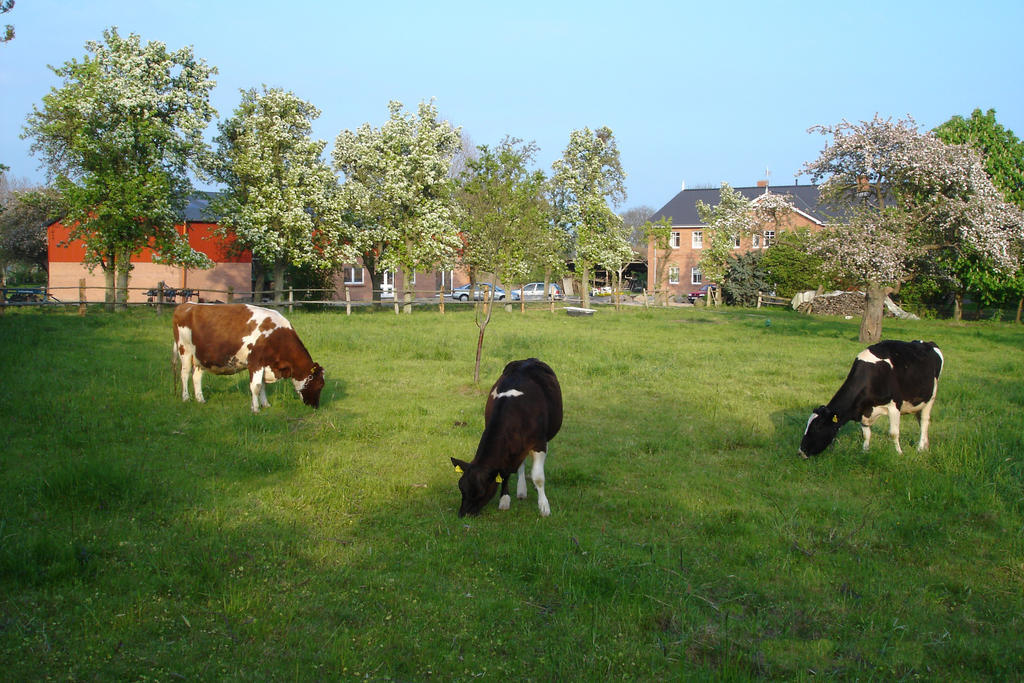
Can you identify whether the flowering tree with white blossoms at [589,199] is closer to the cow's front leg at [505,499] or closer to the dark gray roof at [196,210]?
the dark gray roof at [196,210]

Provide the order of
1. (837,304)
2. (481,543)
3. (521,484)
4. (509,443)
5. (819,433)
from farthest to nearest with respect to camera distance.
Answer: (837,304)
(819,433)
(521,484)
(509,443)
(481,543)

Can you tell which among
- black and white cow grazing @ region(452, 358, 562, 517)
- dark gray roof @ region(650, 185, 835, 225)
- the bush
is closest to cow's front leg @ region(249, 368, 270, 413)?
black and white cow grazing @ region(452, 358, 562, 517)

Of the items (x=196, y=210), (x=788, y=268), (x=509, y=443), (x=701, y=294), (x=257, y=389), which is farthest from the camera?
(x=701, y=294)

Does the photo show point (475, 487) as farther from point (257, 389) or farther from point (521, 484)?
point (257, 389)

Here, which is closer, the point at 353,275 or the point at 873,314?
the point at 873,314

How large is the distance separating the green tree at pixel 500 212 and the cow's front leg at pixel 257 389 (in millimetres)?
20658

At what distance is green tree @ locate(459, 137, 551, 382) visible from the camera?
32781mm

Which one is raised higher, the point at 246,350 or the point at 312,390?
the point at 246,350

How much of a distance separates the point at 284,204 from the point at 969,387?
2565 cm

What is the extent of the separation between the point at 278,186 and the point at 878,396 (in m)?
27.8

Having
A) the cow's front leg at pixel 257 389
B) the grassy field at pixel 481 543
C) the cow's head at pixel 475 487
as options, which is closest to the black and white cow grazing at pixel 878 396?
the grassy field at pixel 481 543

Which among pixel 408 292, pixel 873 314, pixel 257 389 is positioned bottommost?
pixel 257 389

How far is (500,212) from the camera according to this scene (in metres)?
33.2

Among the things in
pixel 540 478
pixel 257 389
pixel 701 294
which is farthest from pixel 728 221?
pixel 540 478
